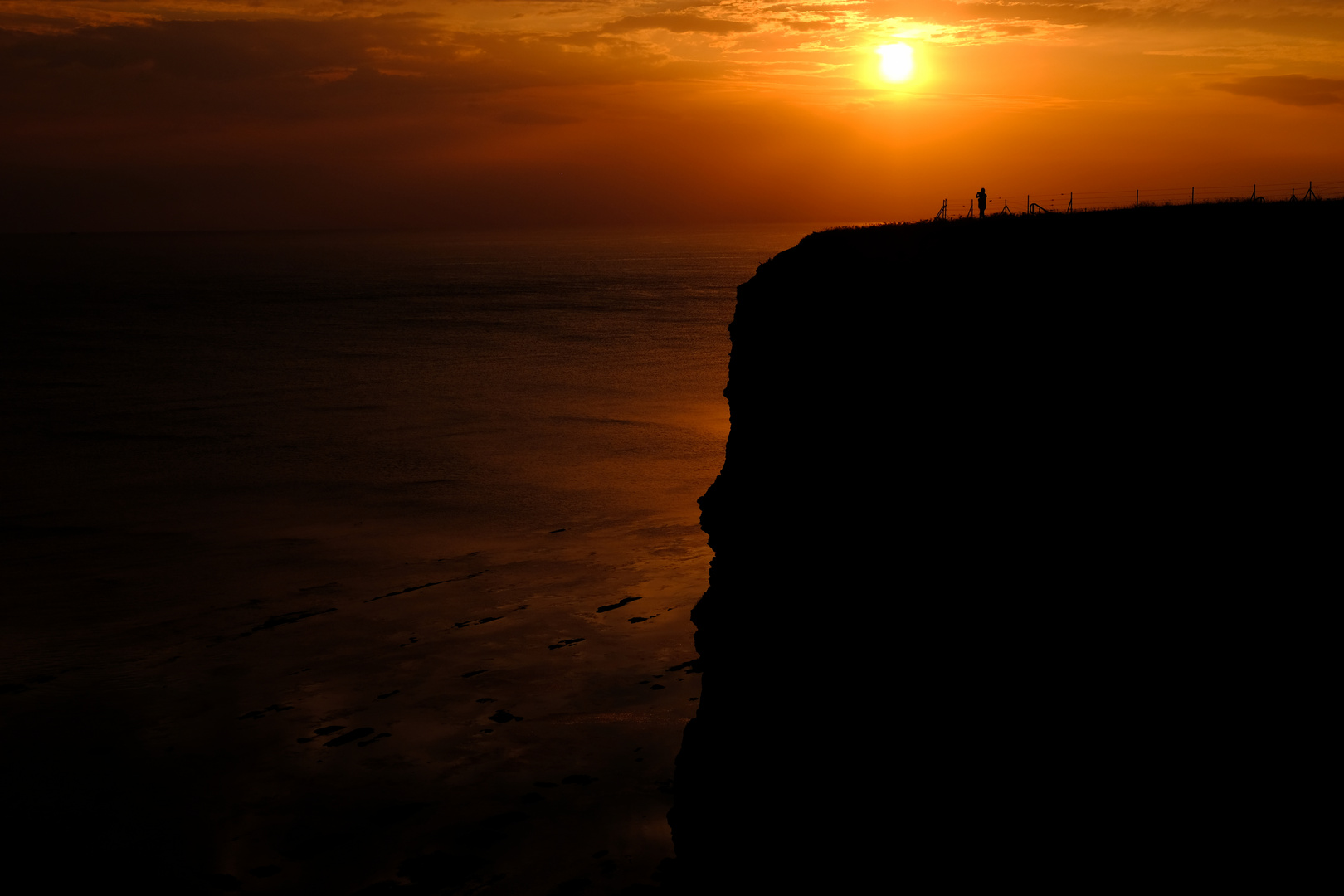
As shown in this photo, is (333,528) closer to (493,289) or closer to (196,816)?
(196,816)

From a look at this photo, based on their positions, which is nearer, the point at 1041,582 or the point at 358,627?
the point at 1041,582

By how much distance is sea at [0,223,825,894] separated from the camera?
1452cm

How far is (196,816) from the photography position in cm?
1484

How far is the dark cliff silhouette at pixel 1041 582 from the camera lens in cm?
992

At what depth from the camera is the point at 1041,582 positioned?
1193 centimetres

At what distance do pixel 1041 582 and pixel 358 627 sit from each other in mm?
15843

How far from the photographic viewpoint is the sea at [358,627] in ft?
47.6

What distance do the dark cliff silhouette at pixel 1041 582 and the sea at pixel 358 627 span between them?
2.31 meters

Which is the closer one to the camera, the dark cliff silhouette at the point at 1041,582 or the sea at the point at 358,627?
the dark cliff silhouette at the point at 1041,582

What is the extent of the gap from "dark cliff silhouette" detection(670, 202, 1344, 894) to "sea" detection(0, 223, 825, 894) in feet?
7.58

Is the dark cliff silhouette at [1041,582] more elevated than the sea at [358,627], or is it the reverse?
the dark cliff silhouette at [1041,582]

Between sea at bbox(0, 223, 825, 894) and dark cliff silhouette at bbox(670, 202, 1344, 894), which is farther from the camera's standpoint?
sea at bbox(0, 223, 825, 894)

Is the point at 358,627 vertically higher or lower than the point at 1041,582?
lower

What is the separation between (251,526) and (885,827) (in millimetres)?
25528
